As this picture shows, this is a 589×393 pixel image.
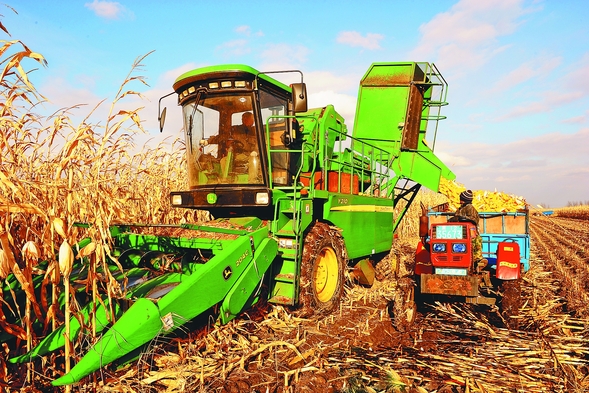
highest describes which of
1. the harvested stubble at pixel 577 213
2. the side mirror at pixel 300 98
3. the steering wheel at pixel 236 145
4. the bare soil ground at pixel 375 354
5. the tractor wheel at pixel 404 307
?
the side mirror at pixel 300 98

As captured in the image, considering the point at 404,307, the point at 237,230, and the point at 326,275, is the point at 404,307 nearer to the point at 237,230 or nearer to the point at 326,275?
the point at 326,275

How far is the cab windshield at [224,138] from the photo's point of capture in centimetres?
486

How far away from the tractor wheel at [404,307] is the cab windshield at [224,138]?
2.08m

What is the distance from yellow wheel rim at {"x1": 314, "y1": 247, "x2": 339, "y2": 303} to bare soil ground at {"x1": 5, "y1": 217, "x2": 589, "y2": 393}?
11.4 inches

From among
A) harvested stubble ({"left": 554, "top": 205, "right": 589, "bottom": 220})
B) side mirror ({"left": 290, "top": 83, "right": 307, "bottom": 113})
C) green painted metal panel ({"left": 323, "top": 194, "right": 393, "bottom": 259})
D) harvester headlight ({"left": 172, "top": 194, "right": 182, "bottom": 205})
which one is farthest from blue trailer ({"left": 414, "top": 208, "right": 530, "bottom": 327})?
harvested stubble ({"left": 554, "top": 205, "right": 589, "bottom": 220})

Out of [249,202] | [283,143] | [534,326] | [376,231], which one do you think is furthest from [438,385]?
[376,231]

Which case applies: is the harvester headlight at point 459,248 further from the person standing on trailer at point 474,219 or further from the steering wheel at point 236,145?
the steering wheel at point 236,145

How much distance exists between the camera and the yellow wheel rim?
5.40m

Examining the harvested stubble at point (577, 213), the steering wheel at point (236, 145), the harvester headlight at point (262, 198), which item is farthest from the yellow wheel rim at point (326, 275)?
the harvested stubble at point (577, 213)

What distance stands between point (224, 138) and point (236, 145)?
0.17 metres

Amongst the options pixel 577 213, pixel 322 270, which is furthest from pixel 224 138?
pixel 577 213

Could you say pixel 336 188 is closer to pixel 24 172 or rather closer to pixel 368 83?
pixel 368 83

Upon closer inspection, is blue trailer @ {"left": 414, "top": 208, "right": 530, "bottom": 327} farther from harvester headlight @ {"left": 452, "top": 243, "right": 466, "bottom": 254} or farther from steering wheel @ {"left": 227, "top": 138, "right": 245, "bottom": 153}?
steering wheel @ {"left": 227, "top": 138, "right": 245, "bottom": 153}

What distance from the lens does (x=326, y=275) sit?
18.4ft
